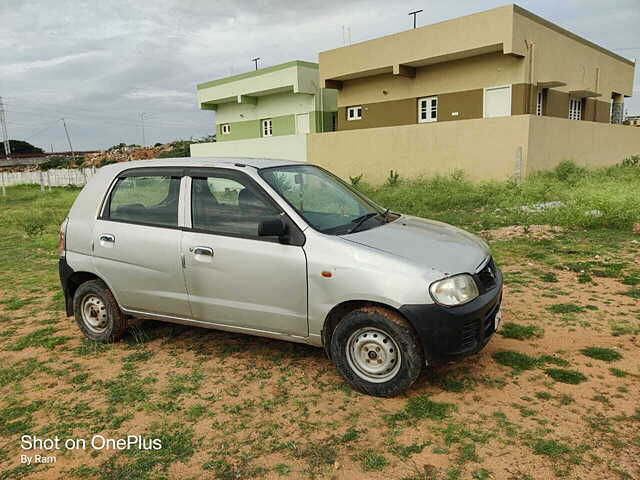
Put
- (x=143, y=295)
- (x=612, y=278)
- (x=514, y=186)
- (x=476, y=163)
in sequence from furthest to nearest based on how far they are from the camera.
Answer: (x=476, y=163) < (x=514, y=186) < (x=612, y=278) < (x=143, y=295)

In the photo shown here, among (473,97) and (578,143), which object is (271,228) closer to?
(473,97)

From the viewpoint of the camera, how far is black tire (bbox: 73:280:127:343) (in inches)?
190

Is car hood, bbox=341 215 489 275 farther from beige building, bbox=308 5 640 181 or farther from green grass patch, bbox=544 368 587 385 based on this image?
beige building, bbox=308 5 640 181

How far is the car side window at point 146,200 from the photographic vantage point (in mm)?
4480

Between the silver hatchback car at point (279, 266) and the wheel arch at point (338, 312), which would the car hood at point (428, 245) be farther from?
the wheel arch at point (338, 312)

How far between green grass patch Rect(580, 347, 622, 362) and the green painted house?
1759cm

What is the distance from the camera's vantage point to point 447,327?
3.40 m

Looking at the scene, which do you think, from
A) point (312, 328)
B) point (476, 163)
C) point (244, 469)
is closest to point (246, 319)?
point (312, 328)

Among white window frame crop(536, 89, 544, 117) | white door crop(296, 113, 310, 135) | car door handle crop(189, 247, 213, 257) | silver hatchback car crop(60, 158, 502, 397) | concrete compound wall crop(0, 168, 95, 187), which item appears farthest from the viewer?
concrete compound wall crop(0, 168, 95, 187)

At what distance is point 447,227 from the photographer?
15.3 feet

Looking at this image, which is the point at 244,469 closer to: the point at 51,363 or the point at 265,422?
the point at 265,422

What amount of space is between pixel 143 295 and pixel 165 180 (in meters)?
1.08

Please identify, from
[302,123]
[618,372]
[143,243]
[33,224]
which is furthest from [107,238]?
[302,123]

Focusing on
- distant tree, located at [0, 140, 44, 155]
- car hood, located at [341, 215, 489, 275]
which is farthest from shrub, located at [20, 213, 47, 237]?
distant tree, located at [0, 140, 44, 155]
